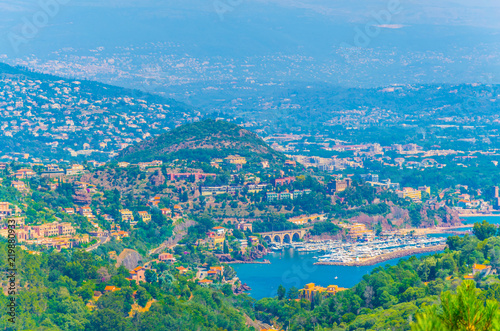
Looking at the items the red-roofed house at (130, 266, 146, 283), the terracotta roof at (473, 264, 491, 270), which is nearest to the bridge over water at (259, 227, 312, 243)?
the red-roofed house at (130, 266, 146, 283)

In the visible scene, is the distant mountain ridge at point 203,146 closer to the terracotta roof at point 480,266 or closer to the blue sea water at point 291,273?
the blue sea water at point 291,273

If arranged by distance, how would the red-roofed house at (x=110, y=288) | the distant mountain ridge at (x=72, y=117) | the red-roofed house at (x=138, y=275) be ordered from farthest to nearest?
the distant mountain ridge at (x=72, y=117), the red-roofed house at (x=138, y=275), the red-roofed house at (x=110, y=288)

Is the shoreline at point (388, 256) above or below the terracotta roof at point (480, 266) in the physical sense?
below

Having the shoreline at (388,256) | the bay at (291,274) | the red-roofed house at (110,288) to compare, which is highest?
the red-roofed house at (110,288)

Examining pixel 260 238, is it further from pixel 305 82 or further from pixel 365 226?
pixel 305 82

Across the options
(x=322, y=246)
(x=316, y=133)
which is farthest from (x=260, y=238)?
(x=316, y=133)

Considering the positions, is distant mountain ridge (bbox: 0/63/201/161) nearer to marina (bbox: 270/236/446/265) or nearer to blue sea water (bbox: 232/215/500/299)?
marina (bbox: 270/236/446/265)

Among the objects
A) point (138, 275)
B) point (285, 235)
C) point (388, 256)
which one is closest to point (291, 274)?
point (388, 256)

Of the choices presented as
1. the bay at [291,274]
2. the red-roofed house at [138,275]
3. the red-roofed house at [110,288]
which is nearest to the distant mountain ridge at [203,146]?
the bay at [291,274]

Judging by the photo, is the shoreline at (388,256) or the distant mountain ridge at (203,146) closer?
the shoreline at (388,256)
